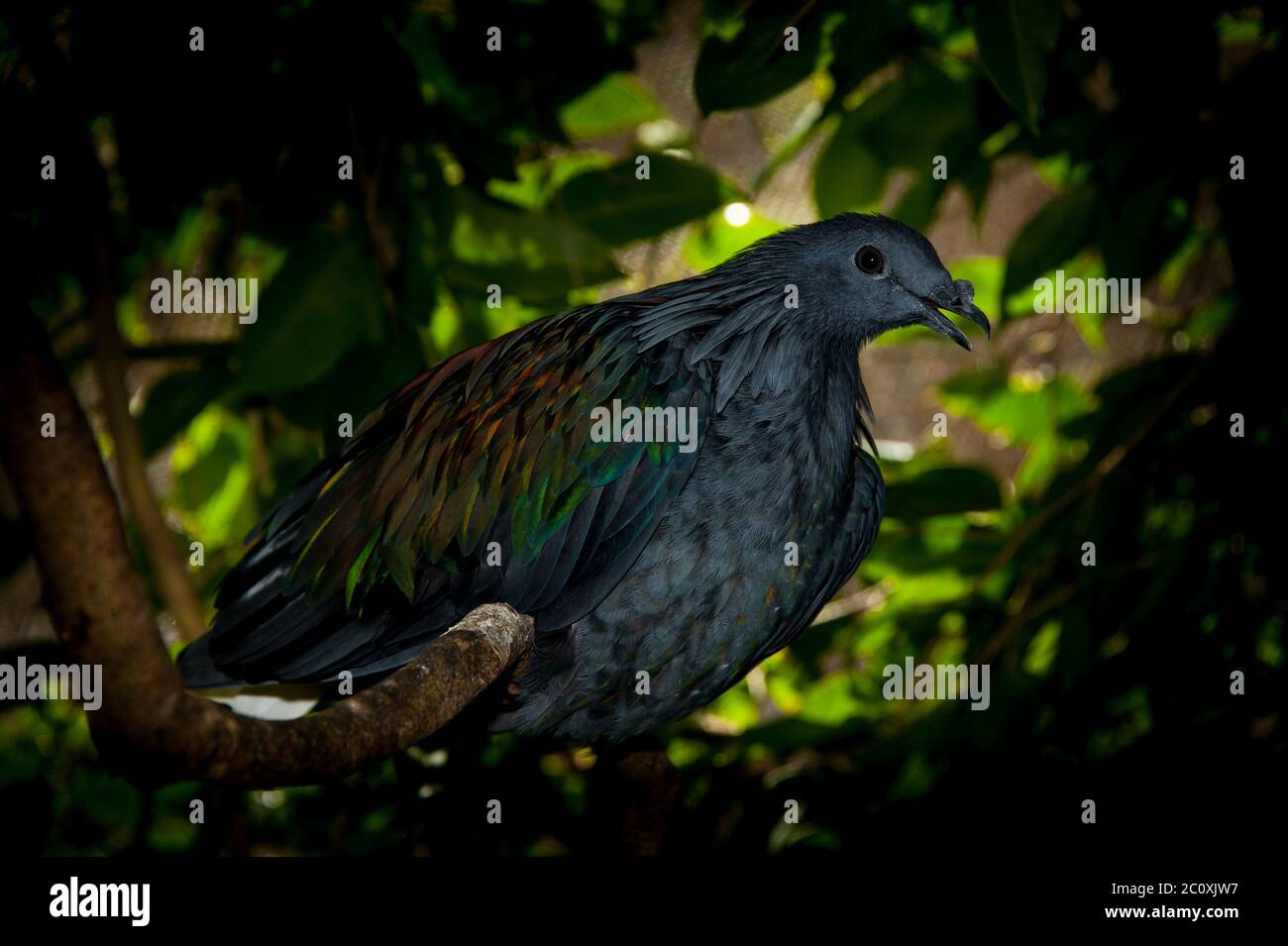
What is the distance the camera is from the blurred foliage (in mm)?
2029

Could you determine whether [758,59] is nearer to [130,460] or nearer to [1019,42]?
[1019,42]

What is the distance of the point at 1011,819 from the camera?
7.42 feet

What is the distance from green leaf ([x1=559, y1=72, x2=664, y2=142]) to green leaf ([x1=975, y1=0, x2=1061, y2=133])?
0.99m

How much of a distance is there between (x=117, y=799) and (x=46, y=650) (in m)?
0.40

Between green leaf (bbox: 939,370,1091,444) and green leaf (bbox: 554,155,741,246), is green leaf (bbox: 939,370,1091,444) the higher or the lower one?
the lower one

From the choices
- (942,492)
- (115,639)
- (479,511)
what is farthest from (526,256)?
(115,639)

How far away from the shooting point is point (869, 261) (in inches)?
66.6

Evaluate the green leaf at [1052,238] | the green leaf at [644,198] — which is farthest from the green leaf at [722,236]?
the green leaf at [1052,238]

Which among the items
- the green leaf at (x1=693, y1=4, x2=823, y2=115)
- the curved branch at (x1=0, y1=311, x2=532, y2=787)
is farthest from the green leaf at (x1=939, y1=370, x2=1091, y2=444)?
the curved branch at (x1=0, y1=311, x2=532, y2=787)

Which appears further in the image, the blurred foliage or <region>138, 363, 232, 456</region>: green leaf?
<region>138, 363, 232, 456</region>: green leaf

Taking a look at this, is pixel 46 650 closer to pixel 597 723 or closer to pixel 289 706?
pixel 289 706

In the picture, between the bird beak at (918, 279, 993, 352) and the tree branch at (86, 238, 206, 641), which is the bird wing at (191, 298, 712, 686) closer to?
the bird beak at (918, 279, 993, 352)

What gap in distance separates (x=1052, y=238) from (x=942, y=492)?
61 cm

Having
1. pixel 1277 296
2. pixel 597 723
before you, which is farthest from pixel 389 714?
pixel 1277 296
